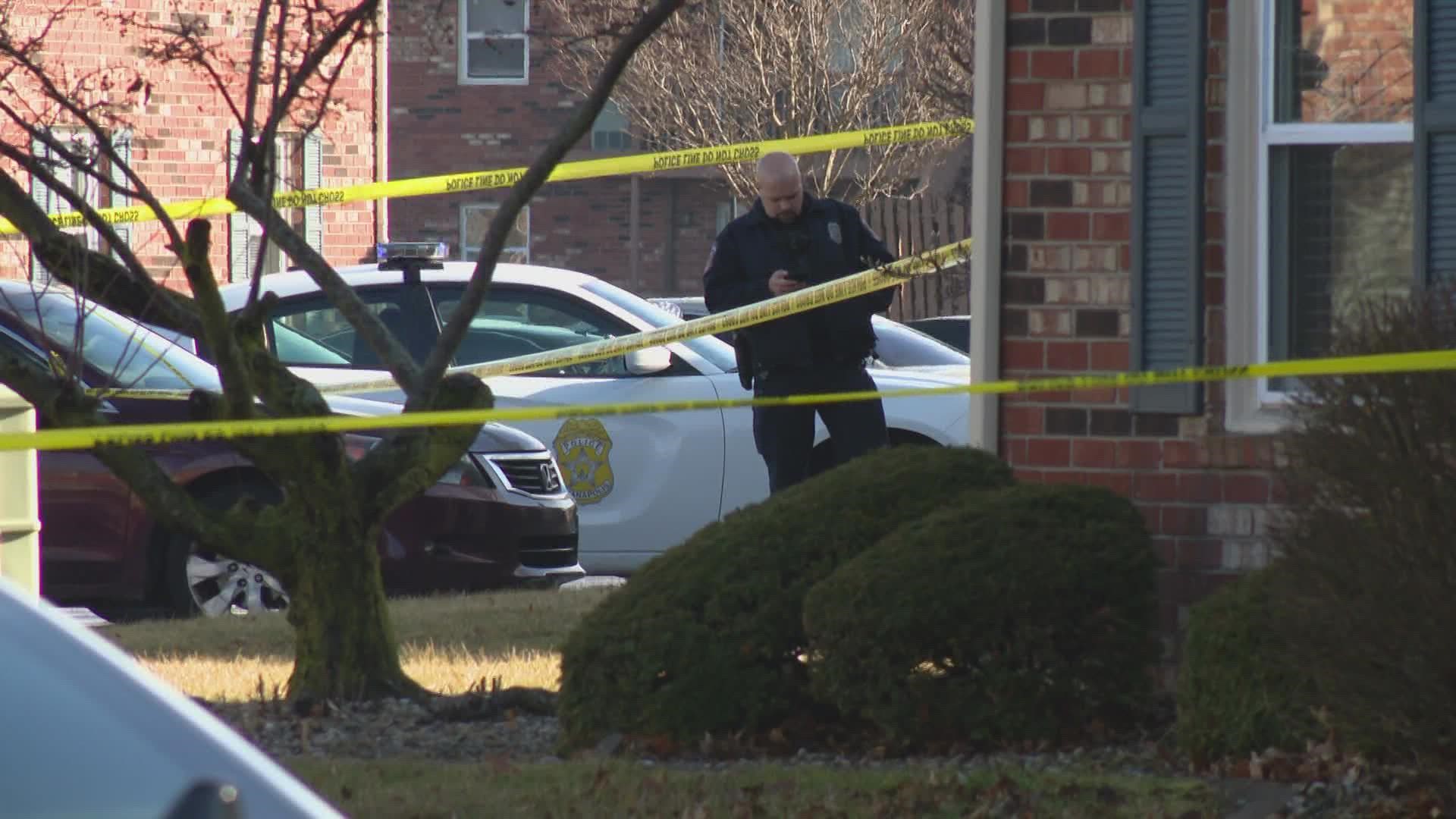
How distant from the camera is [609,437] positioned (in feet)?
37.5

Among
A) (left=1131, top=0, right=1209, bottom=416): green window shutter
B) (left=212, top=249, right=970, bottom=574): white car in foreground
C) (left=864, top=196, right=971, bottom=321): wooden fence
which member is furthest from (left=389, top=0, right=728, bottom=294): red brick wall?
(left=1131, top=0, right=1209, bottom=416): green window shutter

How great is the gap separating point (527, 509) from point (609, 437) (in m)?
1.19

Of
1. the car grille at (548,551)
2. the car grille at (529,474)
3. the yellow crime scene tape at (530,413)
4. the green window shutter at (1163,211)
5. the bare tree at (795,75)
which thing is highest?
the bare tree at (795,75)

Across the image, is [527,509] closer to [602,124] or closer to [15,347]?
[15,347]

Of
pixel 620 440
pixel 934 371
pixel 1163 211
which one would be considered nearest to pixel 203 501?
pixel 620 440

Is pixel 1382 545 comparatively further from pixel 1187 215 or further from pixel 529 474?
pixel 529 474

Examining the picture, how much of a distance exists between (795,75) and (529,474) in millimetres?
15093

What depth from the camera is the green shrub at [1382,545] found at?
495 centimetres

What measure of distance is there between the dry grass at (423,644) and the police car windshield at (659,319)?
1685 mm

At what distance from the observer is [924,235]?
80.2 feet

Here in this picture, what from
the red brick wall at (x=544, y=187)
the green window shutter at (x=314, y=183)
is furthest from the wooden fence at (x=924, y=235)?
the red brick wall at (x=544, y=187)

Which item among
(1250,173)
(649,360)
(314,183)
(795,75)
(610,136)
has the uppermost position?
(610,136)

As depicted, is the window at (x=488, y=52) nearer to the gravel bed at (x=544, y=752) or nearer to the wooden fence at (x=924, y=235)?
the wooden fence at (x=924, y=235)

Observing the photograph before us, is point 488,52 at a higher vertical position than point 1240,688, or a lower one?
higher
